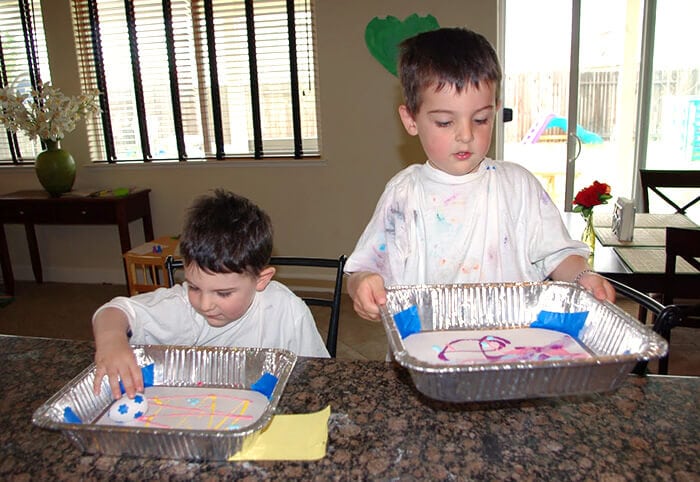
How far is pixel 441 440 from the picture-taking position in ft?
2.28

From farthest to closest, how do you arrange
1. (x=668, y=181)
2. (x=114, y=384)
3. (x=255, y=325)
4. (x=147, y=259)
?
1. (x=147, y=259)
2. (x=668, y=181)
3. (x=255, y=325)
4. (x=114, y=384)

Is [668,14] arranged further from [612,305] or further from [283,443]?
[283,443]

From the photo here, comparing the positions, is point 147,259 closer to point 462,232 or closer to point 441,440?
point 462,232

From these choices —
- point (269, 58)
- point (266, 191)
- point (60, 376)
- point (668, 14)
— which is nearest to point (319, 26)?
point (269, 58)

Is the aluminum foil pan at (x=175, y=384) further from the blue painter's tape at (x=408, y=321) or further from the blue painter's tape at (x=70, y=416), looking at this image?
the blue painter's tape at (x=408, y=321)

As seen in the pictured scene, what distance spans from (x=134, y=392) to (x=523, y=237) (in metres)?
0.80

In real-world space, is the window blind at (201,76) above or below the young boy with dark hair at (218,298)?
above

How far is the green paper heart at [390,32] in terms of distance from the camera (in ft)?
11.1

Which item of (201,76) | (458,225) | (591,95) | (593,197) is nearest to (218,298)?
(458,225)

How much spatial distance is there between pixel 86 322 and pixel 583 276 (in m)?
3.22

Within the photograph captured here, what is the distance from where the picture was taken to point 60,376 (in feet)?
3.04

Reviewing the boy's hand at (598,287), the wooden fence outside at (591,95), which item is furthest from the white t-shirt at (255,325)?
the wooden fence outside at (591,95)

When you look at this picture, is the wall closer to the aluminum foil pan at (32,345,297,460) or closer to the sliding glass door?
the sliding glass door

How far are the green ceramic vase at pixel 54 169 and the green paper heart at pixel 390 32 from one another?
7.25ft
